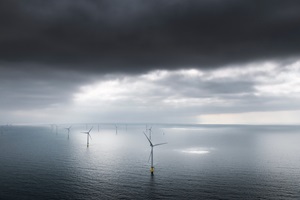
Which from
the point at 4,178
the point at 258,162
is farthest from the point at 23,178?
the point at 258,162

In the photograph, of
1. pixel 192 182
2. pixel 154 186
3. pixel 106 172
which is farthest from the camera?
pixel 106 172

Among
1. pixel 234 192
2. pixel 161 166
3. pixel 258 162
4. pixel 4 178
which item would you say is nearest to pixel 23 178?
pixel 4 178

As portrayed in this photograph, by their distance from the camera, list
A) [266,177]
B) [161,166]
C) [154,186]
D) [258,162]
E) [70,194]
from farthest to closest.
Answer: [258,162]
[161,166]
[266,177]
[154,186]
[70,194]

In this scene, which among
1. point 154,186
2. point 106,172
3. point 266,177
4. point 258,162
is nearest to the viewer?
point 154,186

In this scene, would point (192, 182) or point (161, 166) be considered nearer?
point (192, 182)

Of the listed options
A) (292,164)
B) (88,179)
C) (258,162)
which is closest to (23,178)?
(88,179)

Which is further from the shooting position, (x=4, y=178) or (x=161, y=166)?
(x=161, y=166)

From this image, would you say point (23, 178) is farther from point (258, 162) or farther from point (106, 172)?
point (258, 162)

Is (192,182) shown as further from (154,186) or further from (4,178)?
(4,178)

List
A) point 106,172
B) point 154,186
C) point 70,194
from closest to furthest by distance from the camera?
point 70,194 → point 154,186 → point 106,172
